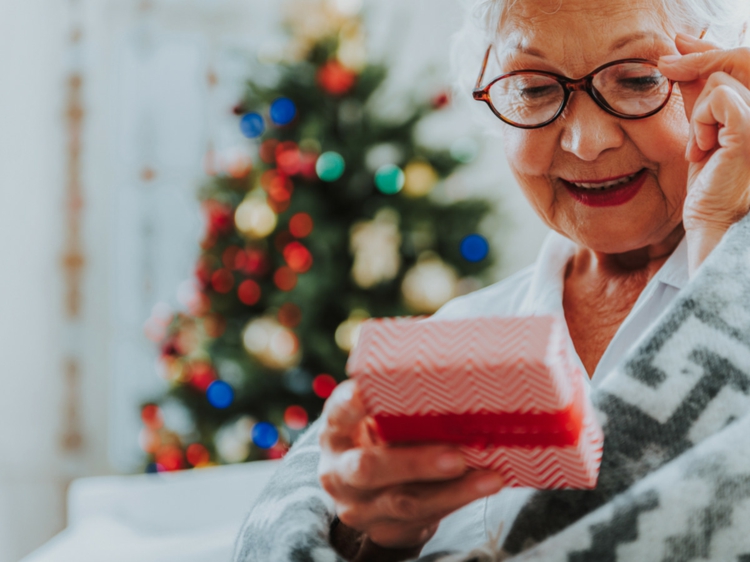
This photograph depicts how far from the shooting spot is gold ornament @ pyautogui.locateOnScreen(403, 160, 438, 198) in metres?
2.26

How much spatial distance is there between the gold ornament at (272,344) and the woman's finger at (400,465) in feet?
5.78

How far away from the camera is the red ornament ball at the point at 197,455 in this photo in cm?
246

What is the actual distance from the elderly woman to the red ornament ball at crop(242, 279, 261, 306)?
134cm

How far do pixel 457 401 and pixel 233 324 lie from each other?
80.1 inches

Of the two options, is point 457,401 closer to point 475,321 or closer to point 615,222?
point 475,321

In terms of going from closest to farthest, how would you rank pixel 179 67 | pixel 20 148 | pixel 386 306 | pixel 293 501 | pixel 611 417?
1. pixel 611 417
2. pixel 293 501
3. pixel 386 306
4. pixel 20 148
5. pixel 179 67

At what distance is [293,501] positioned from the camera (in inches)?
27.7

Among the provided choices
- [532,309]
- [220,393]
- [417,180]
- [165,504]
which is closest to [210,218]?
[220,393]

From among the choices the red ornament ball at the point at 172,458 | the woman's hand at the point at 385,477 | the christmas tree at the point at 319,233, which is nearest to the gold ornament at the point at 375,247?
the christmas tree at the point at 319,233

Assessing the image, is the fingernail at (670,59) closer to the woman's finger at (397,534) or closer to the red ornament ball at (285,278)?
the woman's finger at (397,534)

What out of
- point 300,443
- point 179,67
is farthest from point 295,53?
point 300,443

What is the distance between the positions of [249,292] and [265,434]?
460 mm

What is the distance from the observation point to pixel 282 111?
2.28 meters

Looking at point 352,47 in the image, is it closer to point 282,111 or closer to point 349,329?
point 282,111
